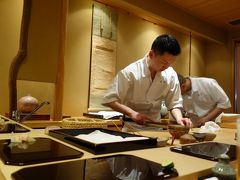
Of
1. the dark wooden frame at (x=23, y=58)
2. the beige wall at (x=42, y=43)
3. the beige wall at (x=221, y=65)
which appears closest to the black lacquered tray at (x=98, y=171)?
the dark wooden frame at (x=23, y=58)

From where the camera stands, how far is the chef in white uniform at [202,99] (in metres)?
3.02

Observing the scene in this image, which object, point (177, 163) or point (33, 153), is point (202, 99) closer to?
point (177, 163)

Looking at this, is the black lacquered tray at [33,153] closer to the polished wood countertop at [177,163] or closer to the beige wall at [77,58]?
the polished wood countertop at [177,163]

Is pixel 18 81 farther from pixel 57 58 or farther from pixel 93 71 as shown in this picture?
pixel 93 71

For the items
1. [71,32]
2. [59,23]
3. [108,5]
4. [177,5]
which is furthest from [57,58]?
[177,5]

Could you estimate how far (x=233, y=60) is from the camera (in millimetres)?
5012

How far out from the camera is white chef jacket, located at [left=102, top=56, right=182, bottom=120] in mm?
2002

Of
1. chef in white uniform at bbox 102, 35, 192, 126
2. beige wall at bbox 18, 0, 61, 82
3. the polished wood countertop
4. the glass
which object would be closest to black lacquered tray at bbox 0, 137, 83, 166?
the polished wood countertop

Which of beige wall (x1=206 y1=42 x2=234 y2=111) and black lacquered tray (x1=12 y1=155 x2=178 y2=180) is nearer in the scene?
black lacquered tray (x1=12 y1=155 x2=178 y2=180)

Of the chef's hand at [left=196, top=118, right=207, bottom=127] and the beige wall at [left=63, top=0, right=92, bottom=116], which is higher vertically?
the beige wall at [left=63, top=0, right=92, bottom=116]

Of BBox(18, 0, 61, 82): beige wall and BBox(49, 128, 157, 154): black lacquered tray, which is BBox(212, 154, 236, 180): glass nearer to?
BBox(49, 128, 157, 154): black lacquered tray

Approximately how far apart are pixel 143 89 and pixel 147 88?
0.12 ft

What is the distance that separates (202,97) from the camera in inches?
124

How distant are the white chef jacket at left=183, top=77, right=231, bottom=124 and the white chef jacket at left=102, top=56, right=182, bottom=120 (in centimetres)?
106
